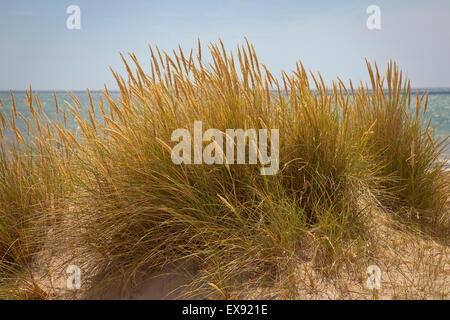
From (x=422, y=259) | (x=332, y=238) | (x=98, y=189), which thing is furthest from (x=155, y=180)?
(x=422, y=259)

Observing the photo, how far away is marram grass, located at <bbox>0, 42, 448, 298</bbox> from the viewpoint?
5.75 ft

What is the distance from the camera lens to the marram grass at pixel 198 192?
5.75ft

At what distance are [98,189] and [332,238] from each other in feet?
4.64

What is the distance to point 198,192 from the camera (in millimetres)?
1884
